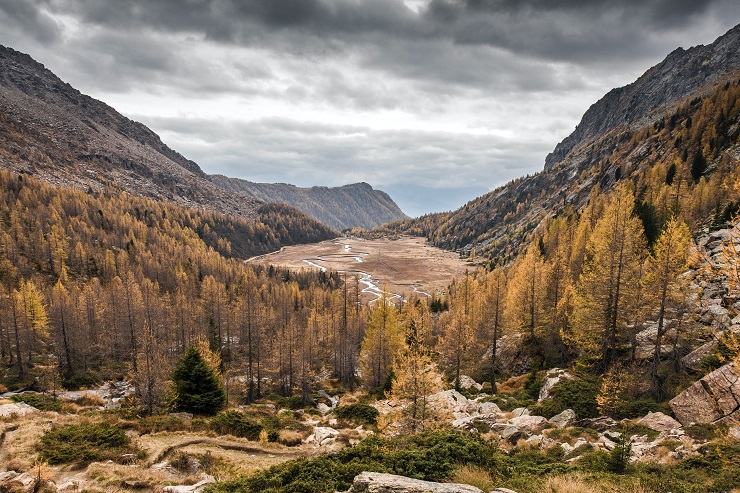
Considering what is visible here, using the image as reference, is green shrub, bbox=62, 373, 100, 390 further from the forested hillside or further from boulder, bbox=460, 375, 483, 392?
boulder, bbox=460, 375, 483, 392

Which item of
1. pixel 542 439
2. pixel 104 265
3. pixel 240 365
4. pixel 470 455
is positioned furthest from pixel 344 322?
pixel 104 265

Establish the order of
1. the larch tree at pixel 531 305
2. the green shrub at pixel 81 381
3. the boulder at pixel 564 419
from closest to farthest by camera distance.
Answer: the boulder at pixel 564 419
the larch tree at pixel 531 305
the green shrub at pixel 81 381

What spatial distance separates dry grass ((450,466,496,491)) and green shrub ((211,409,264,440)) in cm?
2004

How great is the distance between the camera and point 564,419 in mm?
28172

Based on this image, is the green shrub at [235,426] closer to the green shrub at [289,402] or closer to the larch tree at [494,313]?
the green shrub at [289,402]

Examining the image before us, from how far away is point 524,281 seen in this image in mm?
48812

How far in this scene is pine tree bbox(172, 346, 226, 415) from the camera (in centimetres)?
3528

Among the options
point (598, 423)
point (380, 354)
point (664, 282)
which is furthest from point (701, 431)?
point (380, 354)

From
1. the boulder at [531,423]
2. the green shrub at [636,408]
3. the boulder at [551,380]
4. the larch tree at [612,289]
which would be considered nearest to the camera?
the green shrub at [636,408]

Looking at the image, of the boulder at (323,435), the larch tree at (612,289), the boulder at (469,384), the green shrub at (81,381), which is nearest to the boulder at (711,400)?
the larch tree at (612,289)

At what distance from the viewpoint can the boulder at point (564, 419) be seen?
2769 centimetres

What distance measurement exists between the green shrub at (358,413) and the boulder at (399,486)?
27911 mm

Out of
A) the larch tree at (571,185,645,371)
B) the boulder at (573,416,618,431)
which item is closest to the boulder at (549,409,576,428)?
the boulder at (573,416,618,431)

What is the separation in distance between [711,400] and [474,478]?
60.0 ft
